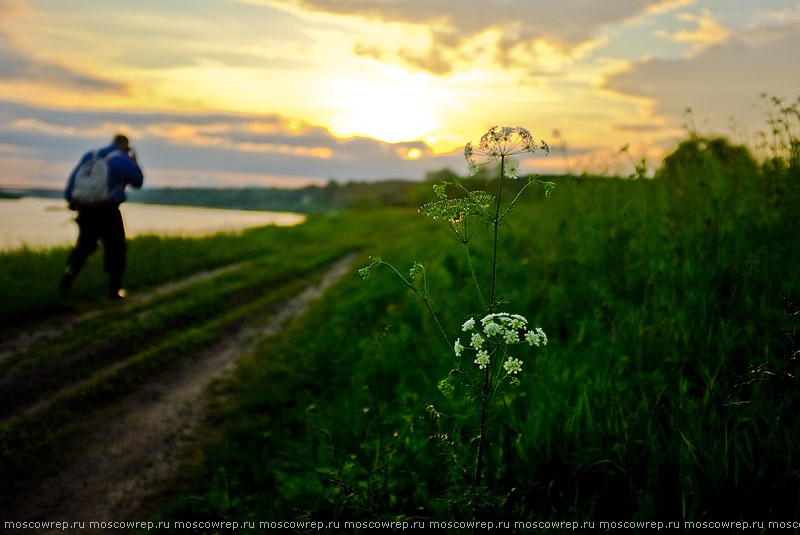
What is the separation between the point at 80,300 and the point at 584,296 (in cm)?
882

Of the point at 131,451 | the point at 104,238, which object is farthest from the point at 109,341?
the point at 104,238

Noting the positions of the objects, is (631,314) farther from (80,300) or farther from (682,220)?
(80,300)

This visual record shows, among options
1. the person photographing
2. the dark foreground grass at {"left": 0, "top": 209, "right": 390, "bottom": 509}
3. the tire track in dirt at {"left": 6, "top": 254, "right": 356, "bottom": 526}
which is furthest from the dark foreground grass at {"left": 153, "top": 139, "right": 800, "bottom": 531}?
the person photographing

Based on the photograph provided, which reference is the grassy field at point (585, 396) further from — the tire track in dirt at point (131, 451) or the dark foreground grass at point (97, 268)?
the tire track in dirt at point (131, 451)

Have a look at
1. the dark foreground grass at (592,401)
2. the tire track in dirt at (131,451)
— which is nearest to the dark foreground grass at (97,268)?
the tire track in dirt at (131,451)

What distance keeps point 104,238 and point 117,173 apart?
51.5 inches

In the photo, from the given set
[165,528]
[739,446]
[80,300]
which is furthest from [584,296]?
[80,300]

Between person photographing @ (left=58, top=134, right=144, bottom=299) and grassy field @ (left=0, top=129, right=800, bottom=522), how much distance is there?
4.18 feet

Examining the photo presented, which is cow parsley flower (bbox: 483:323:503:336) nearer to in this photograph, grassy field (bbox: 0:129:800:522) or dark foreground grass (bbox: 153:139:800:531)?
grassy field (bbox: 0:129:800:522)

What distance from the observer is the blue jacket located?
8.97 m

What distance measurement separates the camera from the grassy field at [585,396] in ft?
9.75

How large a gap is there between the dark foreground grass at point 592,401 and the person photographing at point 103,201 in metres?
4.31

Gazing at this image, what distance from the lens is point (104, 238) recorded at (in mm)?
9242

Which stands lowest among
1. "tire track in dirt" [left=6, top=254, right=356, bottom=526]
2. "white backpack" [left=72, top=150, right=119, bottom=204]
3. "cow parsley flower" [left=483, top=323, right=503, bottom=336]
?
"tire track in dirt" [left=6, top=254, right=356, bottom=526]
